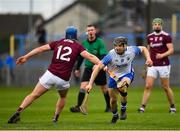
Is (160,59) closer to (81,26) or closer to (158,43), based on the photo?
(158,43)

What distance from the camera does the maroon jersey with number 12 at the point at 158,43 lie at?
70.1ft

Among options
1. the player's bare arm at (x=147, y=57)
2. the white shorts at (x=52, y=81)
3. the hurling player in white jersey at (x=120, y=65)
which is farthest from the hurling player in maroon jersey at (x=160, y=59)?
the white shorts at (x=52, y=81)

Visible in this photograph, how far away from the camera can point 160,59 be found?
2156 cm

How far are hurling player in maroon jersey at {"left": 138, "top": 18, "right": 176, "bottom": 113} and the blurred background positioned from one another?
21857 millimetres

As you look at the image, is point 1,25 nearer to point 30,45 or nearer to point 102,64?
point 30,45

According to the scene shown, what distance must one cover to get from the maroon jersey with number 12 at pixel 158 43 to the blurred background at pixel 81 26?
21841 mm

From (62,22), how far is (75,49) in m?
51.3

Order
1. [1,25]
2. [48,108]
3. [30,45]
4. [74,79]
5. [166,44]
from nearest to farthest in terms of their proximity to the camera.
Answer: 1. [166,44]
2. [48,108]
3. [74,79]
4. [30,45]
5. [1,25]

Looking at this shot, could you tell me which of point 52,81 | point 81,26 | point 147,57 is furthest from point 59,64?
A: point 81,26

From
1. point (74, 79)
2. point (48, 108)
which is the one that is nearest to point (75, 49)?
point (48, 108)

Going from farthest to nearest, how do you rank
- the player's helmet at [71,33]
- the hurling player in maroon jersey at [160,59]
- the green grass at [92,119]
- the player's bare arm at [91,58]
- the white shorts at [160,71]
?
the white shorts at [160,71] < the hurling player in maroon jersey at [160,59] < the player's helmet at [71,33] < the player's bare arm at [91,58] < the green grass at [92,119]

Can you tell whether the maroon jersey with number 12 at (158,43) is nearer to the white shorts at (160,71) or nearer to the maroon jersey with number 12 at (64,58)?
the white shorts at (160,71)

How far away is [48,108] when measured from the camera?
78.6 feet

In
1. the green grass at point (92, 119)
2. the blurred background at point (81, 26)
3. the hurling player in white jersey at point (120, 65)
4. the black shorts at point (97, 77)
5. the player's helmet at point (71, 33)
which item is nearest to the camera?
the green grass at point (92, 119)
